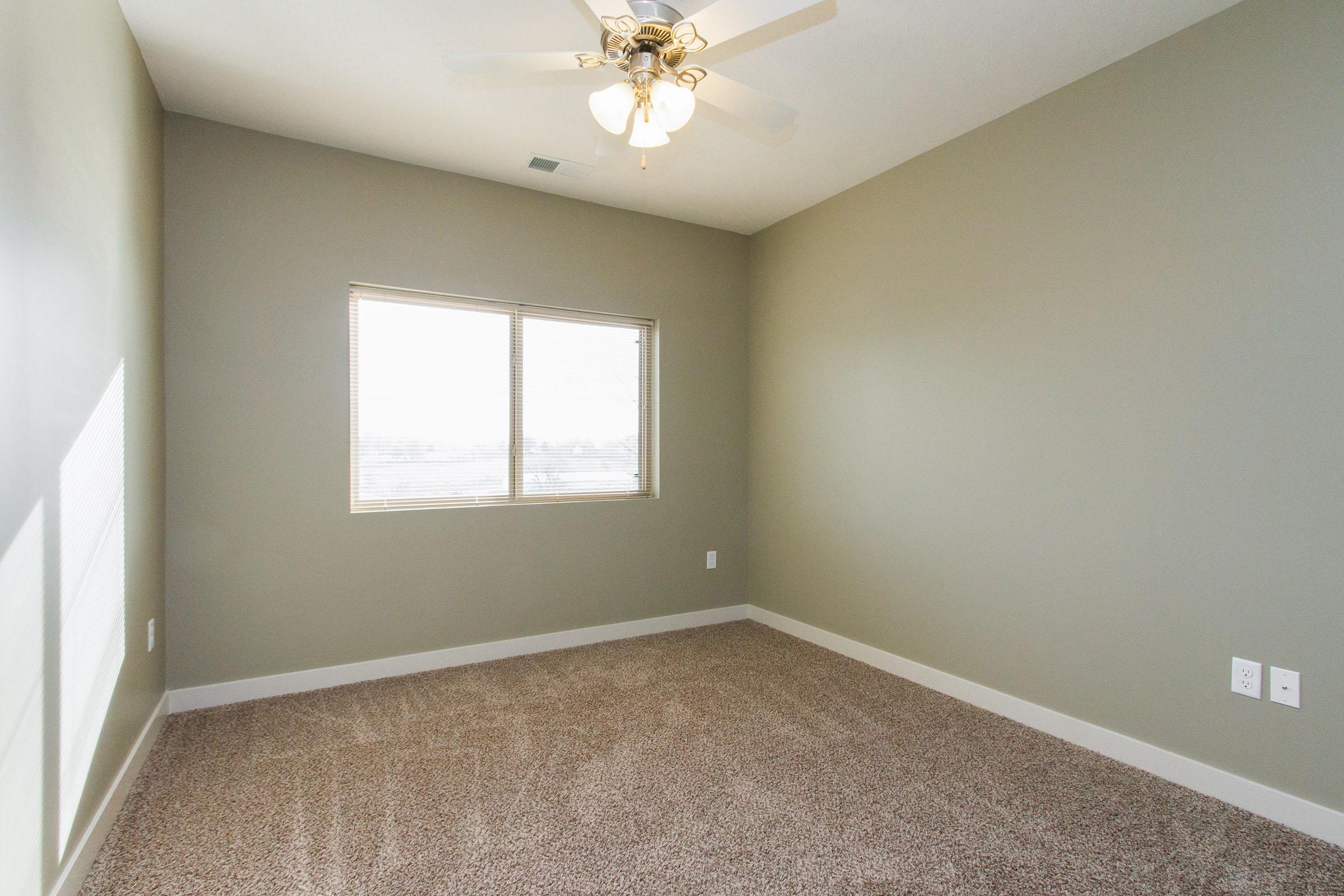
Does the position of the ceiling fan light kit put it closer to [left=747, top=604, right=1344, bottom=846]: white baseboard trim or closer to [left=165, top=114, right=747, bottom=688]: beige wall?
[left=165, top=114, right=747, bottom=688]: beige wall

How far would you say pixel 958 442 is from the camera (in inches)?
120

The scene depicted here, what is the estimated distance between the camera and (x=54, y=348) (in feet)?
5.25

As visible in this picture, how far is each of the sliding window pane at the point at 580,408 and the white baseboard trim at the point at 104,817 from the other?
188cm

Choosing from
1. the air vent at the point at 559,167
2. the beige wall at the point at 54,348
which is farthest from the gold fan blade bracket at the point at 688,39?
the air vent at the point at 559,167

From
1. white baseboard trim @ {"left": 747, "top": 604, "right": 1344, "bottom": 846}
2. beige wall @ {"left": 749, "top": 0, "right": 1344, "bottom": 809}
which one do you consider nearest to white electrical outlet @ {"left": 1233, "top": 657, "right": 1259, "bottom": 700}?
beige wall @ {"left": 749, "top": 0, "right": 1344, "bottom": 809}

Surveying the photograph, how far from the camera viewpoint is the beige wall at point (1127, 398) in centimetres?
200

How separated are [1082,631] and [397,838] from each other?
256cm

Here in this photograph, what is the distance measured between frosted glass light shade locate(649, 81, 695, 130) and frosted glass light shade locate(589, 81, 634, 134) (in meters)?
0.07

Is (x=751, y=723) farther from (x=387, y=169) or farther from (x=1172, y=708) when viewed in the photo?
(x=387, y=169)

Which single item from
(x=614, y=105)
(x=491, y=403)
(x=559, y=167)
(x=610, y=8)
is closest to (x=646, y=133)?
(x=614, y=105)

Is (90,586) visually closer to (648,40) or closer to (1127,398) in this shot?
(648,40)

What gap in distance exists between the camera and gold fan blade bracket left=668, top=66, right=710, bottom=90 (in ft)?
6.16

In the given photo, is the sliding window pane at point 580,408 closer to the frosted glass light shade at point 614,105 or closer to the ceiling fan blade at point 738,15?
the frosted glass light shade at point 614,105

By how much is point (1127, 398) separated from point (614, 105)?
211cm
